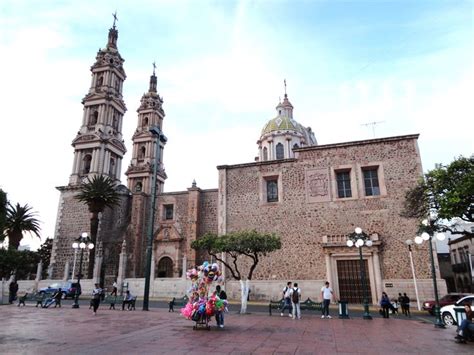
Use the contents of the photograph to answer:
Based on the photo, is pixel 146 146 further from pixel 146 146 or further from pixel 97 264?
pixel 97 264

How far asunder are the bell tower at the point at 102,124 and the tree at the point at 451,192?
30232 millimetres

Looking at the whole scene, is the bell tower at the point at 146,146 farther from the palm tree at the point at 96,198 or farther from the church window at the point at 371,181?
the church window at the point at 371,181

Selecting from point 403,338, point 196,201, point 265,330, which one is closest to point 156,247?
point 196,201

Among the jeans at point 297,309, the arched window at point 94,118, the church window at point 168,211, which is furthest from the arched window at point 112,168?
the jeans at point 297,309

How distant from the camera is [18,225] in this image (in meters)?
33.7

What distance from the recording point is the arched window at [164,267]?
96.4 feet

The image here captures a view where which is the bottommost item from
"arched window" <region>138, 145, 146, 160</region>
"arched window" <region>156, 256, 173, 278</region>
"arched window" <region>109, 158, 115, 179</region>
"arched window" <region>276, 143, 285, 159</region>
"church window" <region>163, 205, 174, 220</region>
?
"arched window" <region>156, 256, 173, 278</region>

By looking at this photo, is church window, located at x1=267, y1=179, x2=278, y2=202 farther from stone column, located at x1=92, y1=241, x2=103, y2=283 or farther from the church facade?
stone column, located at x1=92, y1=241, x2=103, y2=283

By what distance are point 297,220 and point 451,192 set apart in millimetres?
9984

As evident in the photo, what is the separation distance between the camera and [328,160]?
23219mm

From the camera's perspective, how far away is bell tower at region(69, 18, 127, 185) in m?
35.8

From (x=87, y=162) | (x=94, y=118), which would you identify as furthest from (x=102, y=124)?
(x=87, y=162)

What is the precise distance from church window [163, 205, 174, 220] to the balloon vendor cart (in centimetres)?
2122

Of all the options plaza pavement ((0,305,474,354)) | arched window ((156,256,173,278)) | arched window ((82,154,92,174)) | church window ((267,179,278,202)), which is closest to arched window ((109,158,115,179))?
arched window ((82,154,92,174))
